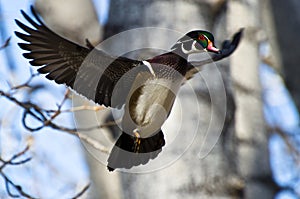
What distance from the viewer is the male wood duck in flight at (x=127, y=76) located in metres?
1.40

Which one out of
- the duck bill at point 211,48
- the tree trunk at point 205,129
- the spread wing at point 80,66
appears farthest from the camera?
the tree trunk at point 205,129

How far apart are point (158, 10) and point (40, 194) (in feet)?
6.30

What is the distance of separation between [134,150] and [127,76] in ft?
0.58

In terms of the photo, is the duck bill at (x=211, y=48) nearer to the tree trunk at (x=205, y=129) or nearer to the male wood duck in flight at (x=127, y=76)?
the male wood duck in flight at (x=127, y=76)

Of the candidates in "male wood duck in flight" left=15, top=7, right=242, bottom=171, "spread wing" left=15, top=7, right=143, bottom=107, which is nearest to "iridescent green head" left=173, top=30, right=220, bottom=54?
"male wood duck in flight" left=15, top=7, right=242, bottom=171

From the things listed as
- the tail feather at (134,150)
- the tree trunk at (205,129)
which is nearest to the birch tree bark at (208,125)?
the tree trunk at (205,129)

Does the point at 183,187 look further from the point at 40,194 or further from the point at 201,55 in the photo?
the point at 40,194

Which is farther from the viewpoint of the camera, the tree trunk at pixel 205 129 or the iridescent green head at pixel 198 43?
the tree trunk at pixel 205 129

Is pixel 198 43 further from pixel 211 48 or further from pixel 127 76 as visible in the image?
pixel 127 76

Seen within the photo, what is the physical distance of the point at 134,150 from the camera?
1508 millimetres

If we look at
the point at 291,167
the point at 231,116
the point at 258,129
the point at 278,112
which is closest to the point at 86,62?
the point at 231,116

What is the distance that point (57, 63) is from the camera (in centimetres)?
155

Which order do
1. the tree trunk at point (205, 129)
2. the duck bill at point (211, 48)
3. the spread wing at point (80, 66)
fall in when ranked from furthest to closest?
the tree trunk at point (205, 129) < the spread wing at point (80, 66) < the duck bill at point (211, 48)

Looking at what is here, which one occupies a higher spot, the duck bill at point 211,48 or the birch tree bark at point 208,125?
the duck bill at point 211,48
